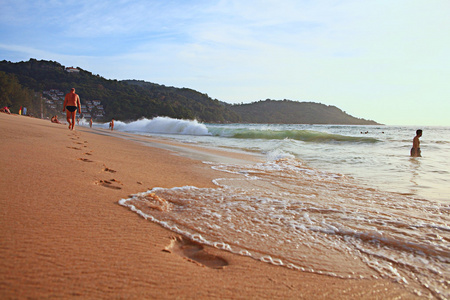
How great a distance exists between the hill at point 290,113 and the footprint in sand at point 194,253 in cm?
10456

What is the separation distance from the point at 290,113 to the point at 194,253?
114271mm

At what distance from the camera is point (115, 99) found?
71938 mm

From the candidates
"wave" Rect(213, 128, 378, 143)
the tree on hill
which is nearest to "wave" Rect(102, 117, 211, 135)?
"wave" Rect(213, 128, 378, 143)

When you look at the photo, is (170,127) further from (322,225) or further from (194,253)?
(194,253)

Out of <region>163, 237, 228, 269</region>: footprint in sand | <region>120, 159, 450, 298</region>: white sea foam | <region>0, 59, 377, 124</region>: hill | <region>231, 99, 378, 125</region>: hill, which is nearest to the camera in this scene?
<region>163, 237, 228, 269</region>: footprint in sand

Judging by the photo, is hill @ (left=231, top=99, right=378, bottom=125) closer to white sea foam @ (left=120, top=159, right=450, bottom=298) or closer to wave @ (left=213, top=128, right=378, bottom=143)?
wave @ (left=213, top=128, right=378, bottom=143)

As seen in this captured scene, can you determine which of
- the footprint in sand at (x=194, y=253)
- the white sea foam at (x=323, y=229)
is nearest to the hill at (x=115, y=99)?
the white sea foam at (x=323, y=229)

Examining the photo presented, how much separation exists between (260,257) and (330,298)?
483mm

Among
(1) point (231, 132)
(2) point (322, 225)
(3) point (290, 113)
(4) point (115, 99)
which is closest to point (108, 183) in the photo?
(2) point (322, 225)

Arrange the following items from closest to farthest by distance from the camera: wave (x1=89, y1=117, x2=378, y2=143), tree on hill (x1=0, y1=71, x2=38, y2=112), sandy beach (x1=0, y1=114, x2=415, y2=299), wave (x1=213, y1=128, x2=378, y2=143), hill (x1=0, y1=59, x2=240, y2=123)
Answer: sandy beach (x1=0, y1=114, x2=415, y2=299) < wave (x1=213, y1=128, x2=378, y2=143) < wave (x1=89, y1=117, x2=378, y2=143) < tree on hill (x1=0, y1=71, x2=38, y2=112) < hill (x1=0, y1=59, x2=240, y2=123)

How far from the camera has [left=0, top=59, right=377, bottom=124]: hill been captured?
157ft

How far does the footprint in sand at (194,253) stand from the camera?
161 centimetres

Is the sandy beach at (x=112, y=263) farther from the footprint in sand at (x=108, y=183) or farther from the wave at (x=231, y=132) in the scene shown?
the wave at (x=231, y=132)

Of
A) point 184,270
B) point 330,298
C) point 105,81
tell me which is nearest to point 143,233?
point 184,270
